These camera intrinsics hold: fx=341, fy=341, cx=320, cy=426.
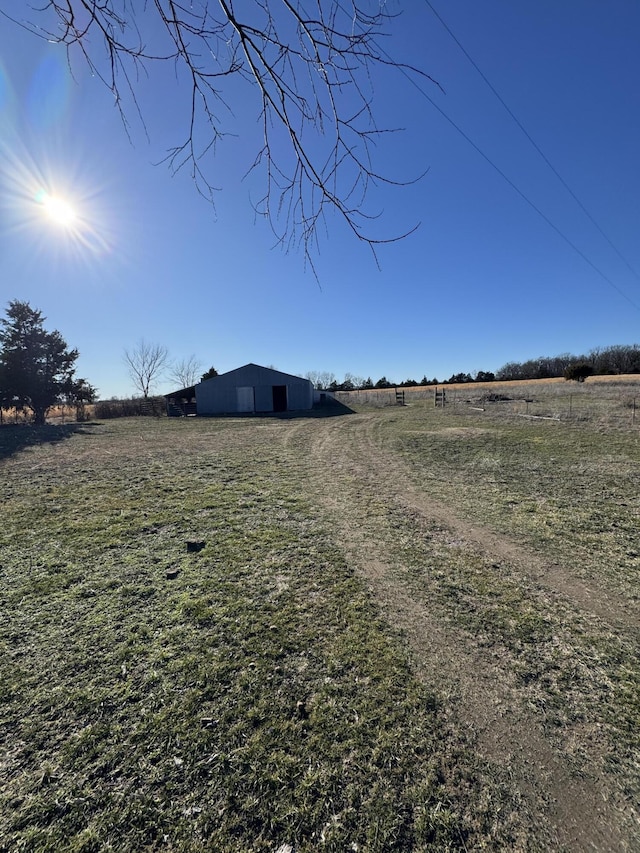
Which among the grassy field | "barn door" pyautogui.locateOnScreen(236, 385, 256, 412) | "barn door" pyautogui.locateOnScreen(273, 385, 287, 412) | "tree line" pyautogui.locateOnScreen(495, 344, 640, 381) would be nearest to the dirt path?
the grassy field

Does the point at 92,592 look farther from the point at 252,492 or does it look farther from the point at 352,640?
the point at 252,492

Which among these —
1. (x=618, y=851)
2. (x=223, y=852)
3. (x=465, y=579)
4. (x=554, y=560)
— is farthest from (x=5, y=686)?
(x=554, y=560)

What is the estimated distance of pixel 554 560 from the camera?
3893mm

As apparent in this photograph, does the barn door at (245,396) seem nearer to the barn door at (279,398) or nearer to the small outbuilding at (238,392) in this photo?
the small outbuilding at (238,392)

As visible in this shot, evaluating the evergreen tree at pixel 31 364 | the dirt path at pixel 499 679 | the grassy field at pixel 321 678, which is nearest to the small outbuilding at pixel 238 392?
the evergreen tree at pixel 31 364

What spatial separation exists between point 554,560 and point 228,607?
359 centimetres

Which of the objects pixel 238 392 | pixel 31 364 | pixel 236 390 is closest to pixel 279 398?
pixel 238 392

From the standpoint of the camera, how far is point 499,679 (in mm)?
2322

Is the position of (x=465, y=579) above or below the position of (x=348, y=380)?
below

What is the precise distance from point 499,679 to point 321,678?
3.97 feet

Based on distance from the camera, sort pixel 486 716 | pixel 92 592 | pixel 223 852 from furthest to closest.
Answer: pixel 92 592
pixel 486 716
pixel 223 852

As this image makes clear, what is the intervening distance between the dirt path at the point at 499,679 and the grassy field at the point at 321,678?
0.01 m

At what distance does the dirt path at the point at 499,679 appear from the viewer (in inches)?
61.4

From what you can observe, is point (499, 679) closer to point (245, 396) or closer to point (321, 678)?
point (321, 678)
